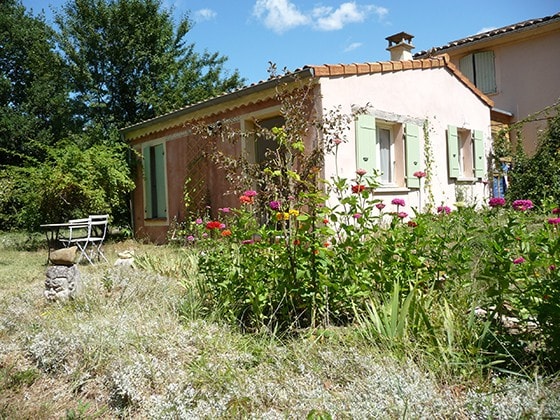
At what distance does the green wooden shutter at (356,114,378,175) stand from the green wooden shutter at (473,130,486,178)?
167 inches

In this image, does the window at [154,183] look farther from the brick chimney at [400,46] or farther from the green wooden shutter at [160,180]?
the brick chimney at [400,46]

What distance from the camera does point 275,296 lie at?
3348 millimetres

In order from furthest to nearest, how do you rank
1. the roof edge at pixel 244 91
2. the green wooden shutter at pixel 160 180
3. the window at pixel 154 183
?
the window at pixel 154 183
the green wooden shutter at pixel 160 180
the roof edge at pixel 244 91

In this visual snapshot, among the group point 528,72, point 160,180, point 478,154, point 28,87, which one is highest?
point 28,87

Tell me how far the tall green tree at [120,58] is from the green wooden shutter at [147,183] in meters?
5.57

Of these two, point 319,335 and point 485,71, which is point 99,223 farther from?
point 485,71

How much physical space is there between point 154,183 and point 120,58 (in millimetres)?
7510

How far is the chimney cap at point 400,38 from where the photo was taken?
10105mm

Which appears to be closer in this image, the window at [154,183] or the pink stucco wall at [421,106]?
the pink stucco wall at [421,106]

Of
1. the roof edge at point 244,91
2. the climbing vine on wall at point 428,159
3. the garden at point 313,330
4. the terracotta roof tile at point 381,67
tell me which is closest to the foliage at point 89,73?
the roof edge at point 244,91

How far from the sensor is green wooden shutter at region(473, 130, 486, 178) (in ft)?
35.6

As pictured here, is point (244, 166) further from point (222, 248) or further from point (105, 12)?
point (105, 12)

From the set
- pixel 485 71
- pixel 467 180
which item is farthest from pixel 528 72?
pixel 467 180

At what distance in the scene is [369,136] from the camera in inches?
305
